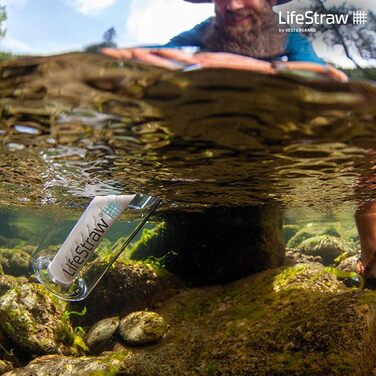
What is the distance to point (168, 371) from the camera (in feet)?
15.2

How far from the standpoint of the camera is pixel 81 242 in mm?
5070

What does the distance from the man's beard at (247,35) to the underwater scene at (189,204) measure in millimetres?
214

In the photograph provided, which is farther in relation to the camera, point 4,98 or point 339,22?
point 4,98

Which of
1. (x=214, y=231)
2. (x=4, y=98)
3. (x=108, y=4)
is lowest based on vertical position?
(x=214, y=231)

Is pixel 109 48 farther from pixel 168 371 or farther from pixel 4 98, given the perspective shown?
pixel 168 371

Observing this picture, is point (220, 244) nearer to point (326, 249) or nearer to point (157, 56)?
point (157, 56)

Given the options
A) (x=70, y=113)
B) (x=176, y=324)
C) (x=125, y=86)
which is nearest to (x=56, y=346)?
(x=176, y=324)

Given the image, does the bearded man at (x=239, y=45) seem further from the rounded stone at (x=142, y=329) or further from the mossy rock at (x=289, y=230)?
the mossy rock at (x=289, y=230)

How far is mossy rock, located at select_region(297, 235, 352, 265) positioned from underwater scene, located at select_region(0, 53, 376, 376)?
18.5 ft

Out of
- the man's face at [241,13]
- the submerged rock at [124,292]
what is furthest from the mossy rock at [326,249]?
the man's face at [241,13]

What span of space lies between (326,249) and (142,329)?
11300mm

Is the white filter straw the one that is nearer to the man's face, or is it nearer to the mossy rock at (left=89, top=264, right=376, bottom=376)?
the mossy rock at (left=89, top=264, right=376, bottom=376)

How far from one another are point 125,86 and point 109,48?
420 mm

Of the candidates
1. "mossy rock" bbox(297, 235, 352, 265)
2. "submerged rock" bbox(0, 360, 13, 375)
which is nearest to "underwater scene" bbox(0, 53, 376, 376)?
"submerged rock" bbox(0, 360, 13, 375)
